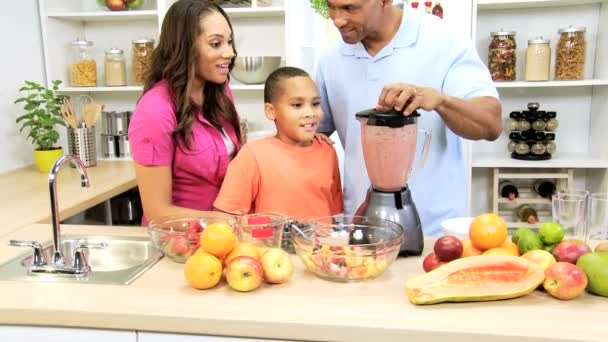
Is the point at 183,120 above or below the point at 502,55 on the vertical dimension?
below

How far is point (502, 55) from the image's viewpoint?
288cm

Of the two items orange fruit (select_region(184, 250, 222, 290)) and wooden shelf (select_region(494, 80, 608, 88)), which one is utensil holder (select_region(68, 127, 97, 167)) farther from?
wooden shelf (select_region(494, 80, 608, 88))

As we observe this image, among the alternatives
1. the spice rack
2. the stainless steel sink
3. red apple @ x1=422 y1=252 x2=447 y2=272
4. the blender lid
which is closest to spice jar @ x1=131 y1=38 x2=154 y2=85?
the stainless steel sink

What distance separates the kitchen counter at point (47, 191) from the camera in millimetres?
1979

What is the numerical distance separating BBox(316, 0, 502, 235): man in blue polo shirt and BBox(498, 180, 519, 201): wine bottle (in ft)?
4.41

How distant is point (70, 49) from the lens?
3.21 metres

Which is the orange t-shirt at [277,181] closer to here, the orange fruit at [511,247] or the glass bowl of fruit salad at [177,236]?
the glass bowl of fruit salad at [177,236]

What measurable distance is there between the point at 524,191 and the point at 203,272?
2.47 meters

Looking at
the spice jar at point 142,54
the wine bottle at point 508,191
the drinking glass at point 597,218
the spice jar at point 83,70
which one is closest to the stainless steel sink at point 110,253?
the drinking glass at point 597,218

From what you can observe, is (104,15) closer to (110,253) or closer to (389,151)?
(110,253)

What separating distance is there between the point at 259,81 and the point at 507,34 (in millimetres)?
1265

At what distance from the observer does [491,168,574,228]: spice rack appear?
2.94 m

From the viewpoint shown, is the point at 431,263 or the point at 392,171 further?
the point at 392,171

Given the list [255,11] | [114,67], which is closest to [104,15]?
[114,67]
